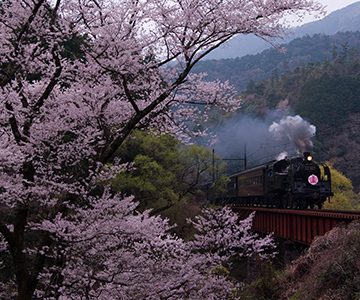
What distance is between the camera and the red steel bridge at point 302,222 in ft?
35.3

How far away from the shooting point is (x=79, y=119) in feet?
28.5

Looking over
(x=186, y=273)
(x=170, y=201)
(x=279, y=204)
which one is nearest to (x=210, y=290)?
(x=186, y=273)

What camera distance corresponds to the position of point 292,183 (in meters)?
19.2

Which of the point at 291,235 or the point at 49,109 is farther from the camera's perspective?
the point at 291,235

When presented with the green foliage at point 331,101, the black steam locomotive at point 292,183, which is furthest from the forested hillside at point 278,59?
the black steam locomotive at point 292,183

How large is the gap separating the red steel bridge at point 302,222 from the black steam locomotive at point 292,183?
5.30 feet

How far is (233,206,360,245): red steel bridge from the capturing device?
10.8 m

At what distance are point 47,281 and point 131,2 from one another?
5.05 metres

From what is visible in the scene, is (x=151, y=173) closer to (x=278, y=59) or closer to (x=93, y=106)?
(x=93, y=106)

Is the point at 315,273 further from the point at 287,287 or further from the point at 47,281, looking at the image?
the point at 47,281

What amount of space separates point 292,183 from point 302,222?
225 inches

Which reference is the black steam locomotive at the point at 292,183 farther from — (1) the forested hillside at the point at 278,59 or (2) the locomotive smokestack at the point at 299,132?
(1) the forested hillside at the point at 278,59

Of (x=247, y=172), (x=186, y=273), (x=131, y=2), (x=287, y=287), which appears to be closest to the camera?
(x=131, y=2)

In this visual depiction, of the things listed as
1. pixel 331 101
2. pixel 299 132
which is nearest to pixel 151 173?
pixel 299 132
